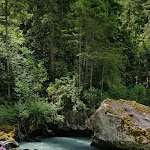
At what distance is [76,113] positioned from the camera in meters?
15.6

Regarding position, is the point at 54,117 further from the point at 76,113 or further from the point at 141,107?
the point at 141,107

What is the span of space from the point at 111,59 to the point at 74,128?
602 cm

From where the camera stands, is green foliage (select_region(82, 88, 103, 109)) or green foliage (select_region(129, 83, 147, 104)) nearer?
green foliage (select_region(82, 88, 103, 109))

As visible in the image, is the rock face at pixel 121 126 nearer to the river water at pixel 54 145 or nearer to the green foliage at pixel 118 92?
the river water at pixel 54 145

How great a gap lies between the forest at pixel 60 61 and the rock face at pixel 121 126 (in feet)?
12.6

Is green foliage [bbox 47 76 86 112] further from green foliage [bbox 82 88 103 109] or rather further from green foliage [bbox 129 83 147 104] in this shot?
green foliage [bbox 129 83 147 104]

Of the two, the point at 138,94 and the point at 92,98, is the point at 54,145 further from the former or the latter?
the point at 138,94

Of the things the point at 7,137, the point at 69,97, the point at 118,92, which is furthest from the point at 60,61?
the point at 7,137

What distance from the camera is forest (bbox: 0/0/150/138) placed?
14422 mm

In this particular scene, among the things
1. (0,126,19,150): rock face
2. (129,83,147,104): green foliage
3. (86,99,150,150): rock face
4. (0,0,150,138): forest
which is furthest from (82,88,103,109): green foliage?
(0,126,19,150): rock face

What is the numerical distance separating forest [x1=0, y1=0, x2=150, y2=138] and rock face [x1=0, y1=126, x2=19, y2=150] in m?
0.70

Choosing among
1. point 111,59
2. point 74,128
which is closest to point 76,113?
point 74,128

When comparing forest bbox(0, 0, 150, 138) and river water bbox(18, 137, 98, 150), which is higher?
forest bbox(0, 0, 150, 138)

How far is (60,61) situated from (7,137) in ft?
35.2
